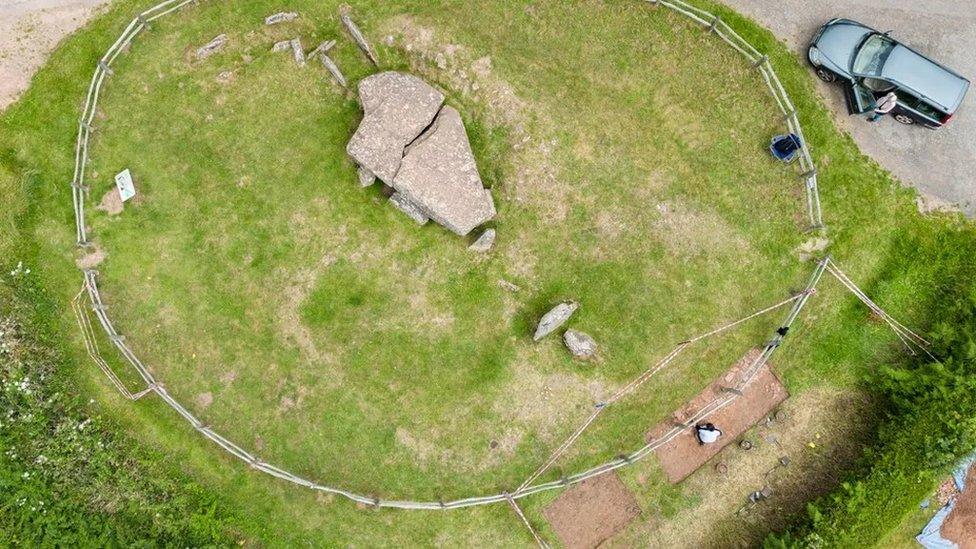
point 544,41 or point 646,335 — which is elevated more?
point 544,41

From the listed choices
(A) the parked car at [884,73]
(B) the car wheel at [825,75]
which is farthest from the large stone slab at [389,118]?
(A) the parked car at [884,73]

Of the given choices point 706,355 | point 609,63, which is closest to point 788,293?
point 706,355

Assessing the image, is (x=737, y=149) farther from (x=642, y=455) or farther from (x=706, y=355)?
(x=642, y=455)

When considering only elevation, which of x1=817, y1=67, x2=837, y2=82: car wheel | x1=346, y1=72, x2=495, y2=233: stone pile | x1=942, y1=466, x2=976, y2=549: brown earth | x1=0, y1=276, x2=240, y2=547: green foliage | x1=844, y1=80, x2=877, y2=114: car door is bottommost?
x1=0, y1=276, x2=240, y2=547: green foliage

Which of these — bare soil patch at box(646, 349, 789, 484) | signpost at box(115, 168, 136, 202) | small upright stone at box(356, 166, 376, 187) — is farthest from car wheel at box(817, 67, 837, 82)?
signpost at box(115, 168, 136, 202)

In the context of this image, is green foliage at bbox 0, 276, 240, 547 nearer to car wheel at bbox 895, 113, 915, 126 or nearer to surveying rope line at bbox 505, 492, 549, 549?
surveying rope line at bbox 505, 492, 549, 549

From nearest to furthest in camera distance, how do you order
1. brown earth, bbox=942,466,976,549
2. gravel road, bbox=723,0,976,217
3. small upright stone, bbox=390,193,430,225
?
1. small upright stone, bbox=390,193,430,225
2. brown earth, bbox=942,466,976,549
3. gravel road, bbox=723,0,976,217

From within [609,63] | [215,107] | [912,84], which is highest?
[912,84]
